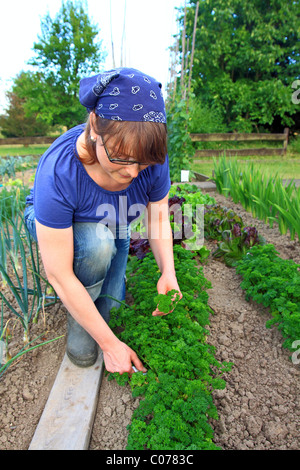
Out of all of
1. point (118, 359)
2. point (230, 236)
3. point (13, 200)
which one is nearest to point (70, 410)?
point (118, 359)

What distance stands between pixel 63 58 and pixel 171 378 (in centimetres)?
1569

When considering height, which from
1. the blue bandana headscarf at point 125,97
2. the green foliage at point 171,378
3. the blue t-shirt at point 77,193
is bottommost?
the green foliage at point 171,378

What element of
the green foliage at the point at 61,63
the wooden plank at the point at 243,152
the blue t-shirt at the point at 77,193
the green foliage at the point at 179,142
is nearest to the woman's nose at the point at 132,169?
the blue t-shirt at the point at 77,193

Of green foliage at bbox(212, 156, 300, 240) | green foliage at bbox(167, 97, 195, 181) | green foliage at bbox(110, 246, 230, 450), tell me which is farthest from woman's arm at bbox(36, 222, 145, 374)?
green foliage at bbox(167, 97, 195, 181)

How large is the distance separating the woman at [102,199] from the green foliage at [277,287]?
530mm

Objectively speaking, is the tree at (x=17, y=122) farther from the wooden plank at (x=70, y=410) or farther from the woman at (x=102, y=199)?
the wooden plank at (x=70, y=410)

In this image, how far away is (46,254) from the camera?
121cm

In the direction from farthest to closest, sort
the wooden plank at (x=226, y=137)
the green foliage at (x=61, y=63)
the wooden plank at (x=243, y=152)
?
the green foliage at (x=61, y=63) → the wooden plank at (x=226, y=137) → the wooden plank at (x=243, y=152)

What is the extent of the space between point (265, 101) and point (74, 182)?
409 inches

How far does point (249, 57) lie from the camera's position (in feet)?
32.6

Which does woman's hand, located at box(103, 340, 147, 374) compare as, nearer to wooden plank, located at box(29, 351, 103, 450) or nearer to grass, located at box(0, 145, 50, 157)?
wooden plank, located at box(29, 351, 103, 450)

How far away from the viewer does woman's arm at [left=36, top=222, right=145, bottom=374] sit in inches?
47.2

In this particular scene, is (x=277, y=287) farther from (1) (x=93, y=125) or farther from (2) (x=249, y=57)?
(2) (x=249, y=57)

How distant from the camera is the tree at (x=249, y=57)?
9.84 m
